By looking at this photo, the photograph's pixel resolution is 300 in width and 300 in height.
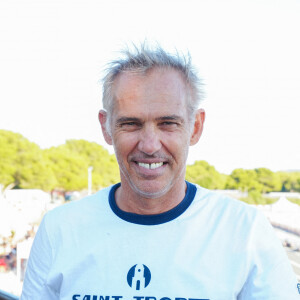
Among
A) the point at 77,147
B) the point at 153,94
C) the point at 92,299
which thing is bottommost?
the point at 92,299

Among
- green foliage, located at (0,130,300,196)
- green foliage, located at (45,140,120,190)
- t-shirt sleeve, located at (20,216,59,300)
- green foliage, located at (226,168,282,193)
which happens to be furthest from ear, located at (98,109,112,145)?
green foliage, located at (226,168,282,193)

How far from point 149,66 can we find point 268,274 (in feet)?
1.80

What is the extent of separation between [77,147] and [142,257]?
90.8 feet

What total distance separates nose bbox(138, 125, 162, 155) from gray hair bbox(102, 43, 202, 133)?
120 mm

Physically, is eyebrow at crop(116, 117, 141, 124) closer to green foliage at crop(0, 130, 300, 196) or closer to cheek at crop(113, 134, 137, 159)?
cheek at crop(113, 134, 137, 159)

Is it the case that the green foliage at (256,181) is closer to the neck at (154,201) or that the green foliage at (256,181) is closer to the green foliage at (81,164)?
the green foliage at (81,164)

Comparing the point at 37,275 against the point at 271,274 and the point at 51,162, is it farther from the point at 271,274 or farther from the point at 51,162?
the point at 51,162

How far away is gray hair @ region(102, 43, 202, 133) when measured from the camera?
1055 millimetres

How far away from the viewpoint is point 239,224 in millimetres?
1031

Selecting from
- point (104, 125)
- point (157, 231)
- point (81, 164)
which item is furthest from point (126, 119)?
point (81, 164)

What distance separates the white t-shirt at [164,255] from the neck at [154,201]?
0.07ft

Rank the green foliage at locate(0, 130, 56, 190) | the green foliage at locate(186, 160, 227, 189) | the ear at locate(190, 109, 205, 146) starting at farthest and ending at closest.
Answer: the green foliage at locate(186, 160, 227, 189) → the green foliage at locate(0, 130, 56, 190) → the ear at locate(190, 109, 205, 146)

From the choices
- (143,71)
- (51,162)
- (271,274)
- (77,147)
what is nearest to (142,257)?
(271,274)

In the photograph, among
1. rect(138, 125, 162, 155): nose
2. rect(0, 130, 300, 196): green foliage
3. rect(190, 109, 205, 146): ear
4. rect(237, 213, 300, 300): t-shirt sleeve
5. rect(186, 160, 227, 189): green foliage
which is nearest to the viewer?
rect(237, 213, 300, 300): t-shirt sleeve
